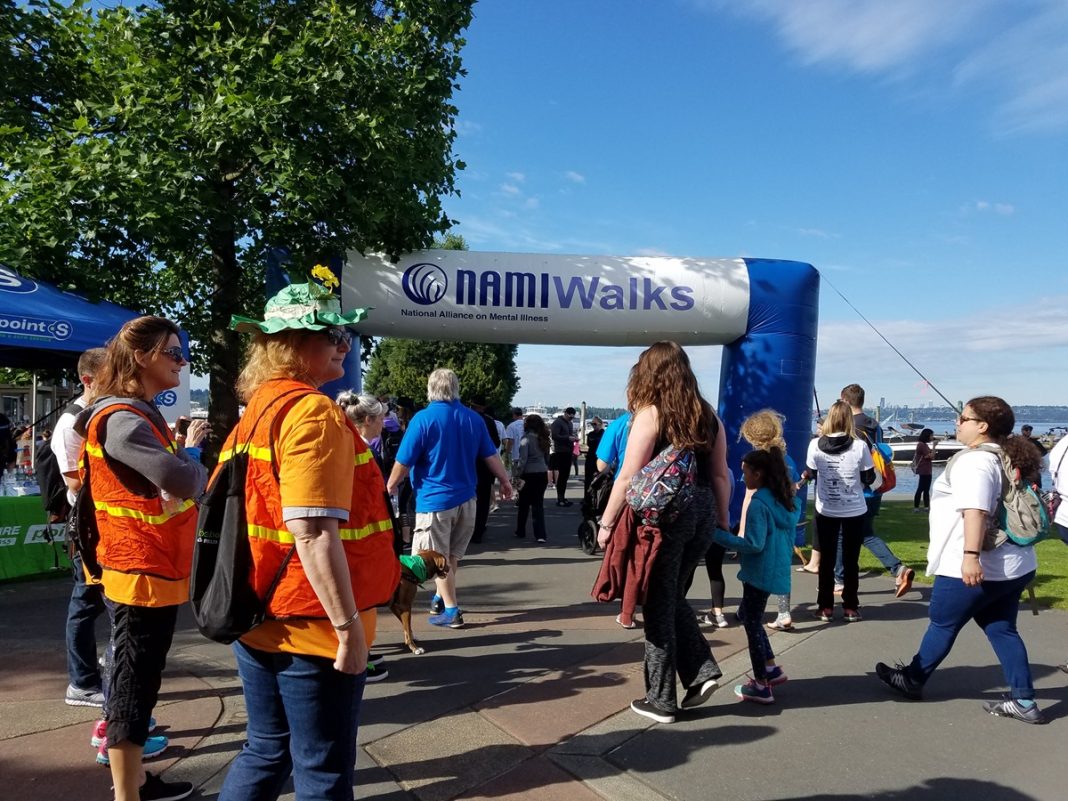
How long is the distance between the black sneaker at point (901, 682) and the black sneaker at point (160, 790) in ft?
11.4

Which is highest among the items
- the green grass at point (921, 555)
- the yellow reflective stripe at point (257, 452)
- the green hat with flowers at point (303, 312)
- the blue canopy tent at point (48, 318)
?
the blue canopy tent at point (48, 318)

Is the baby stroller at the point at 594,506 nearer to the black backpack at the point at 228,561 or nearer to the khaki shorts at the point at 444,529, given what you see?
the khaki shorts at the point at 444,529

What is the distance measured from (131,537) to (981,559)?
12.6ft

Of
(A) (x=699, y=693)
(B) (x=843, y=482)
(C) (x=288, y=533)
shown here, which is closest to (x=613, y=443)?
(B) (x=843, y=482)

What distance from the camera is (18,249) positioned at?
7281 mm

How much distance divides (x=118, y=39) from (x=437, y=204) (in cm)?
390

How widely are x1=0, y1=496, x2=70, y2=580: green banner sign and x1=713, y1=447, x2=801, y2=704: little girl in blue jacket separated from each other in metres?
5.91

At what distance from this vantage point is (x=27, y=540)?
23.0 feet

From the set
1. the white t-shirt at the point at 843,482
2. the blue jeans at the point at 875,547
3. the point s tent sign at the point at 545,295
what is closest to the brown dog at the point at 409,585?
the white t-shirt at the point at 843,482

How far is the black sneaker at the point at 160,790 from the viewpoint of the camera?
2.92 metres

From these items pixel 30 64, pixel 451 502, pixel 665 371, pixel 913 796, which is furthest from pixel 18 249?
pixel 913 796

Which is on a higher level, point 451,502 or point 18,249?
point 18,249

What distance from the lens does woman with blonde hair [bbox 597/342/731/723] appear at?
363 cm

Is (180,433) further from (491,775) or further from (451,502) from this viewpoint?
(491,775)
